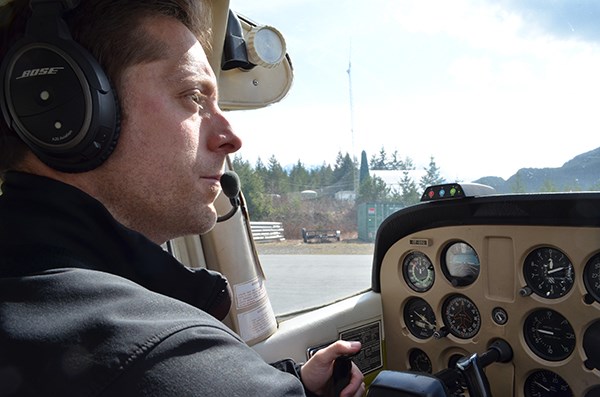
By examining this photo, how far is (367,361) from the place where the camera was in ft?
7.77

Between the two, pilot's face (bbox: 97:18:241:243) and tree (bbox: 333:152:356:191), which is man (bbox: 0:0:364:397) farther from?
tree (bbox: 333:152:356:191)

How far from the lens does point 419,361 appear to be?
8.18ft

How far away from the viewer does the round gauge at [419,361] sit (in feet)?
8.02

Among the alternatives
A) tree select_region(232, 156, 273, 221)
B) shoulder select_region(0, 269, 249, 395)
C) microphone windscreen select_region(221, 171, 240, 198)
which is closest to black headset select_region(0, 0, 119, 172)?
shoulder select_region(0, 269, 249, 395)

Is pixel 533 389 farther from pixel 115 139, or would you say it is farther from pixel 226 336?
pixel 115 139

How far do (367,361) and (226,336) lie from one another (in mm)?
1794

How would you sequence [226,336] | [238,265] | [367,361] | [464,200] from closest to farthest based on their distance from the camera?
[226,336]
[238,265]
[464,200]
[367,361]

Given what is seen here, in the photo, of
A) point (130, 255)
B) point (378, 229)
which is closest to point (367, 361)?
point (378, 229)

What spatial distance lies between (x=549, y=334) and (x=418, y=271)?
25.4 inches

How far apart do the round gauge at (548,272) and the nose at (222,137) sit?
4.86 ft

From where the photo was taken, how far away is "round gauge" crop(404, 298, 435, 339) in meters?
2.42

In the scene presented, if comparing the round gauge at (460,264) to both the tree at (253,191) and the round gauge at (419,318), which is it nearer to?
the round gauge at (419,318)

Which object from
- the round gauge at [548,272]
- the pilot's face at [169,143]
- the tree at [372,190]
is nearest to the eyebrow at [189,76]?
the pilot's face at [169,143]

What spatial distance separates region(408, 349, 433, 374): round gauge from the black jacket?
185 centimetres
